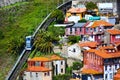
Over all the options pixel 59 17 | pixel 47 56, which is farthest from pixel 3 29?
pixel 47 56

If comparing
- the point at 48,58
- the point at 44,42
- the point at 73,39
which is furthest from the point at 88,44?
the point at 44,42

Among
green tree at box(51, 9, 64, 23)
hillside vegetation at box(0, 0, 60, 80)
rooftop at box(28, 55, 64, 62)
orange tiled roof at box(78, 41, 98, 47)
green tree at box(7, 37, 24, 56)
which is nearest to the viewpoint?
rooftop at box(28, 55, 64, 62)

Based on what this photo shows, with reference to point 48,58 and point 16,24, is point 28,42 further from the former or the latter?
point 16,24

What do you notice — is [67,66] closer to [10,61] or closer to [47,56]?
[47,56]

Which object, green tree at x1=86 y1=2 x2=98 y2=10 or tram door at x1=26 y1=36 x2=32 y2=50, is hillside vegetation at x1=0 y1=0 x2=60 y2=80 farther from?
green tree at x1=86 y1=2 x2=98 y2=10

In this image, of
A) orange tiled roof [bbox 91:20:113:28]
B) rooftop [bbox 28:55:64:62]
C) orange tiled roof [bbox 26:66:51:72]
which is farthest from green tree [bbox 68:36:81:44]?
orange tiled roof [bbox 26:66:51:72]

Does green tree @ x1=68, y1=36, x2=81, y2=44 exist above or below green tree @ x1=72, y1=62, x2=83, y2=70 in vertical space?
above
